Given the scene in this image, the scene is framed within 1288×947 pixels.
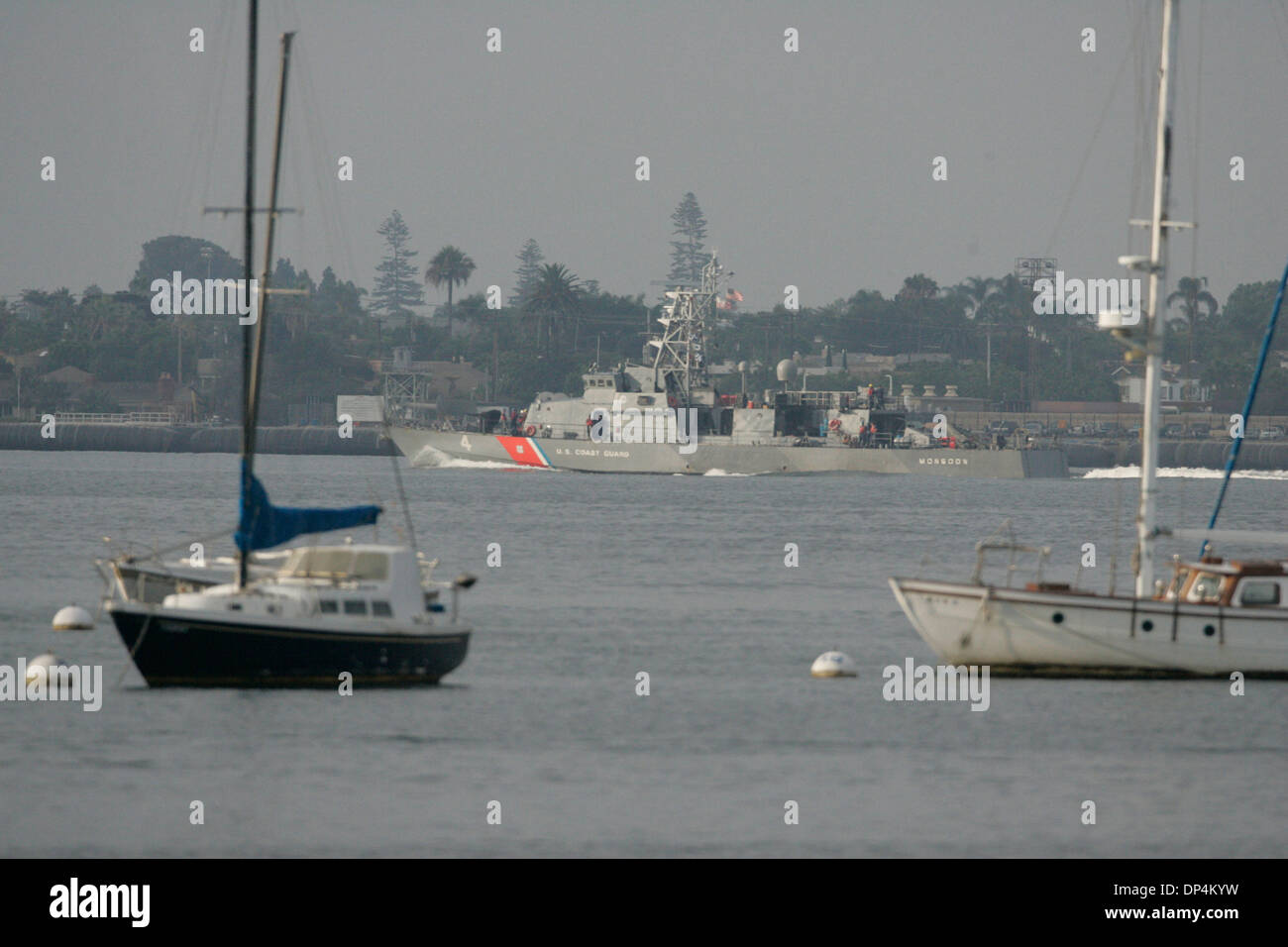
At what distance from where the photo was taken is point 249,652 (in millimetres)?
28734

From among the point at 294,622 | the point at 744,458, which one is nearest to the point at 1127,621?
the point at 294,622

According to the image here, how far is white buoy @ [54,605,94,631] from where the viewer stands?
3794 cm

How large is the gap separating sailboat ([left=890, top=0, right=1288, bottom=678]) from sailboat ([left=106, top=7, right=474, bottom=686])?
26.6 feet

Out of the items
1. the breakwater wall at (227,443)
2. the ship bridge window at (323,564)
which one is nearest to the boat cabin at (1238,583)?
the ship bridge window at (323,564)

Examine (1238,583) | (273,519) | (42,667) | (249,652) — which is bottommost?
(42,667)

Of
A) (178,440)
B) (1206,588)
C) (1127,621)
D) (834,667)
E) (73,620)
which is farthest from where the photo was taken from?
(178,440)

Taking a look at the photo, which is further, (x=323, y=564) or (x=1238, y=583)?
(x=1238, y=583)

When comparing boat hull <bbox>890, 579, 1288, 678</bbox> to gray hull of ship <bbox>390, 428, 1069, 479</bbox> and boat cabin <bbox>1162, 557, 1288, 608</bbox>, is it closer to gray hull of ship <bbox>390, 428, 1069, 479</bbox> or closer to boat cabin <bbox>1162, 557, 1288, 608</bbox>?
boat cabin <bbox>1162, 557, 1288, 608</bbox>

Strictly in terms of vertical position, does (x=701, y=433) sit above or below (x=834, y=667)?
above

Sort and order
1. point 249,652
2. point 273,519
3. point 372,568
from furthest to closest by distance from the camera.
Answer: point 273,519, point 372,568, point 249,652

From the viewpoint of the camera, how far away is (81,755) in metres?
25.7

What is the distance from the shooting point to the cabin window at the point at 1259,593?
101ft

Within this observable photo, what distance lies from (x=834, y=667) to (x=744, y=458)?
Result: 9480 cm

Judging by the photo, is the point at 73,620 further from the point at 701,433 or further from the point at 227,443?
the point at 227,443
